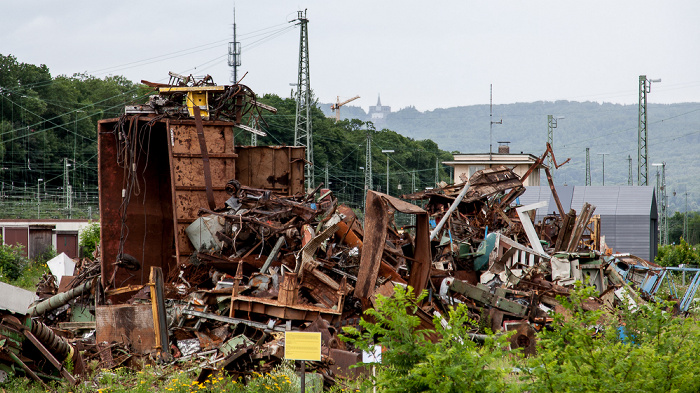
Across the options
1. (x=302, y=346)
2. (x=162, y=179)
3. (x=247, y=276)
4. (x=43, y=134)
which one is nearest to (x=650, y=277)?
(x=247, y=276)

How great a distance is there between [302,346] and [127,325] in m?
4.35

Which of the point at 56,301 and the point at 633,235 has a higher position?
the point at 56,301

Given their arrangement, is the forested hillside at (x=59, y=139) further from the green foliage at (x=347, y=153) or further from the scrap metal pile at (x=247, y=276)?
the scrap metal pile at (x=247, y=276)

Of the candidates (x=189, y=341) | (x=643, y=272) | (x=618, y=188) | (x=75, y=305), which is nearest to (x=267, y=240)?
(x=189, y=341)

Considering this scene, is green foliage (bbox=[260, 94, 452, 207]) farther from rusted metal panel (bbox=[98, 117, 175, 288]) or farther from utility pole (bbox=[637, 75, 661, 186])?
rusted metal panel (bbox=[98, 117, 175, 288])

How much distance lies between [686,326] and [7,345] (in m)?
7.07

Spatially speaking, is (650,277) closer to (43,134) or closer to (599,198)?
(599,198)

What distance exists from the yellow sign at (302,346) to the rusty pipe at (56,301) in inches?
272

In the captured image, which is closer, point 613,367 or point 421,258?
point 613,367

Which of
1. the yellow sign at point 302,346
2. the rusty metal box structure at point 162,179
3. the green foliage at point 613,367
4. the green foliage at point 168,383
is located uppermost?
the rusty metal box structure at point 162,179

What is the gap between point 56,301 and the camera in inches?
493

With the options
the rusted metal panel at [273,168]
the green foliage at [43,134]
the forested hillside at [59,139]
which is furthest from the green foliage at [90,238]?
the green foliage at [43,134]

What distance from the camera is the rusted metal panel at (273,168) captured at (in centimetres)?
1462

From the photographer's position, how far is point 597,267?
13680 mm
